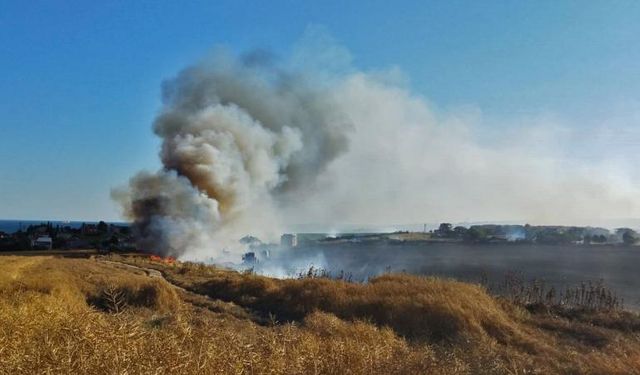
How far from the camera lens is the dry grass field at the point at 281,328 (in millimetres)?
5184

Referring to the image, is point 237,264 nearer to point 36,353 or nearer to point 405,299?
point 405,299

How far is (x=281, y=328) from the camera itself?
10641 mm

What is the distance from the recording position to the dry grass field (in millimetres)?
5184

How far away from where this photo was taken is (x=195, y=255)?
49406 mm

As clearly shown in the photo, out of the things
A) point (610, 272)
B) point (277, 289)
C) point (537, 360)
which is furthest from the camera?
point (610, 272)

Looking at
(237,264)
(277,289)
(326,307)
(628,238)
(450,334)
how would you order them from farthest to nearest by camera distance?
(628,238) < (237,264) < (277,289) < (326,307) < (450,334)

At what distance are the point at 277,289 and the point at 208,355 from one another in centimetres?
1803

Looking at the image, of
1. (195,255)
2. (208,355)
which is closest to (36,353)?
(208,355)

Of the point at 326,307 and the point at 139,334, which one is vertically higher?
the point at 139,334

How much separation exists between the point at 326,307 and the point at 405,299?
A: 2.77m

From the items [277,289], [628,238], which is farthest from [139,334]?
[628,238]

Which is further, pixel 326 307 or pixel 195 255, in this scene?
pixel 195 255

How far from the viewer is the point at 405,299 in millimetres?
18750

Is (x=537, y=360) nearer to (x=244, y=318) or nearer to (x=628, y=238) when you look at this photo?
(x=244, y=318)
